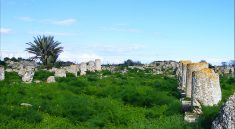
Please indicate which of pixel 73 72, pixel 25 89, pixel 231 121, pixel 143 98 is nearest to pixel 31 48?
pixel 73 72

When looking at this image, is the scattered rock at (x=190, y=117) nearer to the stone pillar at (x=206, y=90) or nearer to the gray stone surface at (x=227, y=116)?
the stone pillar at (x=206, y=90)

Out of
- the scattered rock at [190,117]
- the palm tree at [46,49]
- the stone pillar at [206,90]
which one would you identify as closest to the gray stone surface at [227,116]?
the scattered rock at [190,117]

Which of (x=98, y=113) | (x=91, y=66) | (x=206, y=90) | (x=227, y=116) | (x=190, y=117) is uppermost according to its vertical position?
(x=91, y=66)

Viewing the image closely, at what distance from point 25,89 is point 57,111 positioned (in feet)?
23.4

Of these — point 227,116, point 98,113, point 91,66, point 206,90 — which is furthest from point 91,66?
point 227,116

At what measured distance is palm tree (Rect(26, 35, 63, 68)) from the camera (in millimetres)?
54188

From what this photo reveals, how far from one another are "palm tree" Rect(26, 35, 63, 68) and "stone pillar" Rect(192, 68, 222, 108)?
4045 cm

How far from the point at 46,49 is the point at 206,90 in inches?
1615

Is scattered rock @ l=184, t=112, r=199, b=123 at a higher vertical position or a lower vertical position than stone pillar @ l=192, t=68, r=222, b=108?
lower

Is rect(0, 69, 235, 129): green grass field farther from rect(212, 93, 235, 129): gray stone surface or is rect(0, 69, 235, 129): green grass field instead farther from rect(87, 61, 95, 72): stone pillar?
rect(87, 61, 95, 72): stone pillar

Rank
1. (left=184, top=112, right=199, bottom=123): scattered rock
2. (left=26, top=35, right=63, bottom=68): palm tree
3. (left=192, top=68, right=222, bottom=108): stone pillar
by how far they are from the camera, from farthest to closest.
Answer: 1. (left=26, top=35, right=63, bottom=68): palm tree
2. (left=192, top=68, right=222, bottom=108): stone pillar
3. (left=184, top=112, right=199, bottom=123): scattered rock

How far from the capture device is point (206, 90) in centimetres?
1461

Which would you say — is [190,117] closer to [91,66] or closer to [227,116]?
[227,116]

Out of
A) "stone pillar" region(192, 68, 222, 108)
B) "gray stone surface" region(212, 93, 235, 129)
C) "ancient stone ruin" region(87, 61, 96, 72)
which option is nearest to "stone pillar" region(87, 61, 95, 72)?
"ancient stone ruin" region(87, 61, 96, 72)
